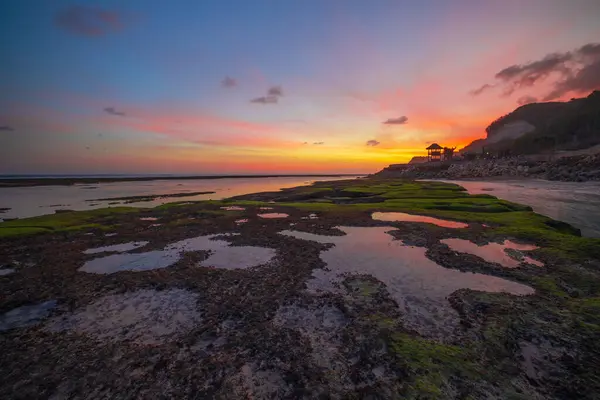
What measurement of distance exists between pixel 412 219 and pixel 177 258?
1598cm

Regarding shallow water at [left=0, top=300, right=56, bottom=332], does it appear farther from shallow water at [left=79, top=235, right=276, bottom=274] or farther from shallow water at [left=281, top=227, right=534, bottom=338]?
shallow water at [left=281, top=227, right=534, bottom=338]

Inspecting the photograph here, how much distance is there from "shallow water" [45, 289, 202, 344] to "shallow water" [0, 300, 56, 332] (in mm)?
612

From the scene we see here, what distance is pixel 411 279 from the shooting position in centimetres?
948

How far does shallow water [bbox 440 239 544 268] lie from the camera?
426 inches

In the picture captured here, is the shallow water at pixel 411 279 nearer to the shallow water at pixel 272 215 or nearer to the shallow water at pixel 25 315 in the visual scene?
the shallow water at pixel 25 315

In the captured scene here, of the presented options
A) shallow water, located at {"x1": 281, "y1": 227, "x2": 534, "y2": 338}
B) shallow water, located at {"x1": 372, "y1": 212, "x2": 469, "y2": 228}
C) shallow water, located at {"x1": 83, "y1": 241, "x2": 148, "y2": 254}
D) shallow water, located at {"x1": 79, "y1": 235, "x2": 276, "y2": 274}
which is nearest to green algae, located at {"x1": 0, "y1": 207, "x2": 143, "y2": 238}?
shallow water, located at {"x1": 83, "y1": 241, "x2": 148, "y2": 254}

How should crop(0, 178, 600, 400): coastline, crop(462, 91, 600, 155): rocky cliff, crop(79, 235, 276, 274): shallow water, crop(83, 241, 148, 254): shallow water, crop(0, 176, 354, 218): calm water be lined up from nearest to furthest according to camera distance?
crop(0, 178, 600, 400): coastline < crop(79, 235, 276, 274): shallow water < crop(83, 241, 148, 254): shallow water < crop(0, 176, 354, 218): calm water < crop(462, 91, 600, 155): rocky cliff

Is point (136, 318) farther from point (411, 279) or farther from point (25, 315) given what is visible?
point (411, 279)

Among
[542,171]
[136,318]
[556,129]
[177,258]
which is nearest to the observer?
[136,318]

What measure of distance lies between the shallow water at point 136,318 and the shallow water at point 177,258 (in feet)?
9.29

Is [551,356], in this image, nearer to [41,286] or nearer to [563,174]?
[41,286]

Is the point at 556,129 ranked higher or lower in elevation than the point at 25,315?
higher

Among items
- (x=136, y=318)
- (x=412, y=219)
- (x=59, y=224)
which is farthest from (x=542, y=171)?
(x=59, y=224)

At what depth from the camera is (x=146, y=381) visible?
4891 mm
